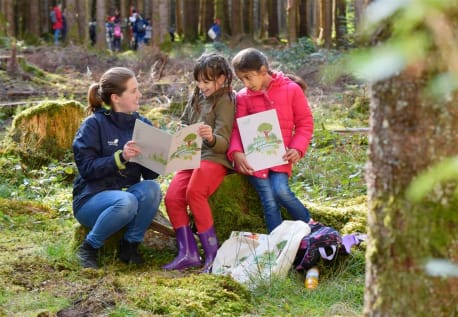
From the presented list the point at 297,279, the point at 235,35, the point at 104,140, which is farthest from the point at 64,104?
the point at 235,35

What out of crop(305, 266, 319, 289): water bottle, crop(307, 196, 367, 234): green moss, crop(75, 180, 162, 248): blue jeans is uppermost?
crop(75, 180, 162, 248): blue jeans

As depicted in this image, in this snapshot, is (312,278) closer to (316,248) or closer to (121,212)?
(316,248)

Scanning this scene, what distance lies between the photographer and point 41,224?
5758 mm

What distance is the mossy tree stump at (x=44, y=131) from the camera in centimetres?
782

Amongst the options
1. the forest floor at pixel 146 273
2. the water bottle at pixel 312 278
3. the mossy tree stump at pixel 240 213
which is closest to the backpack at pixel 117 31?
the forest floor at pixel 146 273

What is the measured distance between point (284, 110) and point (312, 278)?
121 centimetres

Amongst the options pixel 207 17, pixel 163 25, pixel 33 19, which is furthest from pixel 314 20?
pixel 163 25

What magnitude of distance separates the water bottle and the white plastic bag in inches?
4.7

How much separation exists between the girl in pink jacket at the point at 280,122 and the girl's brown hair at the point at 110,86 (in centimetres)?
70

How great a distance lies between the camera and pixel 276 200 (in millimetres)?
4914

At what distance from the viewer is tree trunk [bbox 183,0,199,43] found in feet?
101

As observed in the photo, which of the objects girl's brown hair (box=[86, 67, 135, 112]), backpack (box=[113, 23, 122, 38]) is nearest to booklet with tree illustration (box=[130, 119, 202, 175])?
girl's brown hair (box=[86, 67, 135, 112])

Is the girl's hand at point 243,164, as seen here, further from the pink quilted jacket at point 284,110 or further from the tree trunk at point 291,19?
the tree trunk at point 291,19

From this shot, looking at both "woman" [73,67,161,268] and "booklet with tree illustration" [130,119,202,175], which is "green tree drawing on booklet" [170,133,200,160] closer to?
"booklet with tree illustration" [130,119,202,175]
